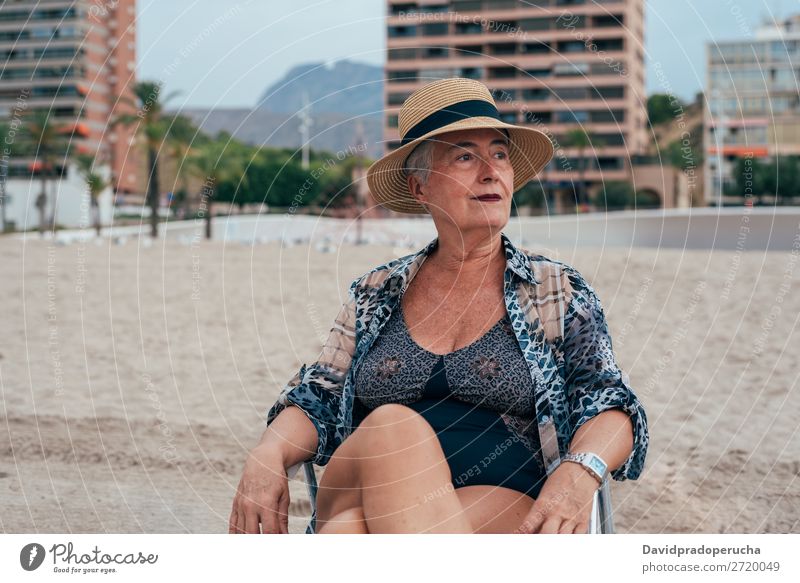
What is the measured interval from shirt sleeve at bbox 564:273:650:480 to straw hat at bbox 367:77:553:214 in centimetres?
44

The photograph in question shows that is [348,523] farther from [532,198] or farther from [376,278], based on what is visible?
[532,198]

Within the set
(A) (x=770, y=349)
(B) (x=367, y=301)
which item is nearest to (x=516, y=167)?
(B) (x=367, y=301)

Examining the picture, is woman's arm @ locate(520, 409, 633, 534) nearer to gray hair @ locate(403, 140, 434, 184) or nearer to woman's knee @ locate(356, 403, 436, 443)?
woman's knee @ locate(356, 403, 436, 443)

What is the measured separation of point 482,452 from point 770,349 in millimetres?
7482

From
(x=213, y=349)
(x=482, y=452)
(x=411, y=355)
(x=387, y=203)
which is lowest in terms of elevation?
(x=213, y=349)

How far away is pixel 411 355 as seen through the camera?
8.11 feet

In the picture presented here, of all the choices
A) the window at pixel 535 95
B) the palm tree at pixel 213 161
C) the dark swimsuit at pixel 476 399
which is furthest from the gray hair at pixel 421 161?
the window at pixel 535 95

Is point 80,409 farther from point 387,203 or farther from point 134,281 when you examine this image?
point 134,281

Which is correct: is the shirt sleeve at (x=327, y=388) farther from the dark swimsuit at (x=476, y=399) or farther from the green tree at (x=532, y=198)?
the green tree at (x=532, y=198)

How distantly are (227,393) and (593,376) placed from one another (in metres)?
5.52

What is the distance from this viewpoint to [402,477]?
2.07 m

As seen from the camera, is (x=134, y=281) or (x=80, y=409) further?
(x=134, y=281)

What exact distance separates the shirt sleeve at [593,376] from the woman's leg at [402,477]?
37 centimetres

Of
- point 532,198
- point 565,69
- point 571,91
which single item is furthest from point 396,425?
point 565,69
